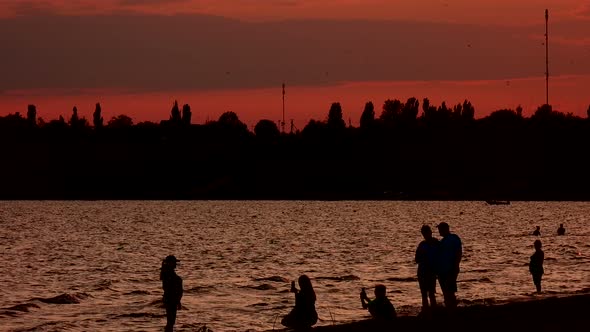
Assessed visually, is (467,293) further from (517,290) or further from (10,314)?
(10,314)

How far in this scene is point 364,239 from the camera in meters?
118

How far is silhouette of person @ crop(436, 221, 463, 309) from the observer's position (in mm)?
26953

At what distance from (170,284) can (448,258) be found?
7189mm

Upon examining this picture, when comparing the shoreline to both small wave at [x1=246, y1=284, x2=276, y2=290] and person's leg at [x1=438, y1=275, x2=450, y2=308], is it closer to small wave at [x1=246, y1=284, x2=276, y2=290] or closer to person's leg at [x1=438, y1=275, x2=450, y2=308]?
person's leg at [x1=438, y1=275, x2=450, y2=308]

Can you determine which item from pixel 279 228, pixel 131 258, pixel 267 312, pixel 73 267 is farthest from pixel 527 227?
pixel 267 312

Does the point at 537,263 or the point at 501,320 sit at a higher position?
the point at 537,263

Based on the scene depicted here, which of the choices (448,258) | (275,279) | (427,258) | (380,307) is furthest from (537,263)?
(275,279)

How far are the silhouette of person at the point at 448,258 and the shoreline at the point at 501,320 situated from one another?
2.16 feet

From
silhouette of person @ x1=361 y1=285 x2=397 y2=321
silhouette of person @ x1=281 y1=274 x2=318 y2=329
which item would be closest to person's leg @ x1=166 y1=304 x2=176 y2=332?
silhouette of person @ x1=281 y1=274 x2=318 y2=329

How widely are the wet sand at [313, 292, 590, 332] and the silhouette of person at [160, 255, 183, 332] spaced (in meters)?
4.01

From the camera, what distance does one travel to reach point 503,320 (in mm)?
25234

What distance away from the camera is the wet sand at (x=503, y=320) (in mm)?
23781

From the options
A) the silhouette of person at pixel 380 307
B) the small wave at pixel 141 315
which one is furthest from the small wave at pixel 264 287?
the silhouette of person at pixel 380 307

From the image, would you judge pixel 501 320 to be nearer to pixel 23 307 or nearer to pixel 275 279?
pixel 23 307
